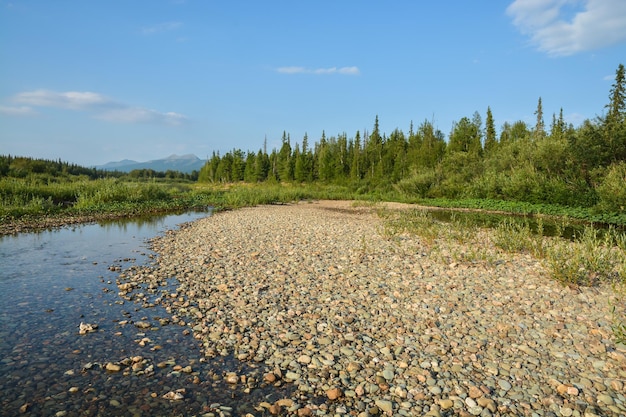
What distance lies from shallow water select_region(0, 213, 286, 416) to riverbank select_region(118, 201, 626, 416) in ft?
1.33

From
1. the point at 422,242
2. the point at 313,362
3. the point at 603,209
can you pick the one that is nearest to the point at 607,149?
the point at 603,209

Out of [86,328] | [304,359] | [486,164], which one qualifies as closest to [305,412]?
[304,359]

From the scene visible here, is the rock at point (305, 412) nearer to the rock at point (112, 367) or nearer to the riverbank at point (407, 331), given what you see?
the riverbank at point (407, 331)

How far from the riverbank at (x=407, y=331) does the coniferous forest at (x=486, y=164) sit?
75.4 feet

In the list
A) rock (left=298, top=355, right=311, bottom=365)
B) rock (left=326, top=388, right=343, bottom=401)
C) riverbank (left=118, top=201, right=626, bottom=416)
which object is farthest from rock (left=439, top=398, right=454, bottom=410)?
rock (left=298, top=355, right=311, bottom=365)

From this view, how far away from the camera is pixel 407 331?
706cm

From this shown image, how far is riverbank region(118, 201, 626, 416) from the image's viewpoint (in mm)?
5078

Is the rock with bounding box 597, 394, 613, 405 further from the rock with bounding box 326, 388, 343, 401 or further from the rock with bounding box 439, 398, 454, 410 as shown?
the rock with bounding box 326, 388, 343, 401

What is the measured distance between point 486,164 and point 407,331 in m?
42.4

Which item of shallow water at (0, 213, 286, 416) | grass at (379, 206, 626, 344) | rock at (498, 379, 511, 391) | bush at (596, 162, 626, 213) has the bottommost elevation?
rock at (498, 379, 511, 391)

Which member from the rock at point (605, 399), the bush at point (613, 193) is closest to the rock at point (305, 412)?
the rock at point (605, 399)

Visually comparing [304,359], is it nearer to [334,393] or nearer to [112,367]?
[334,393]

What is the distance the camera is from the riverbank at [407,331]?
5078mm

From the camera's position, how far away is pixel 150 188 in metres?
37.6
